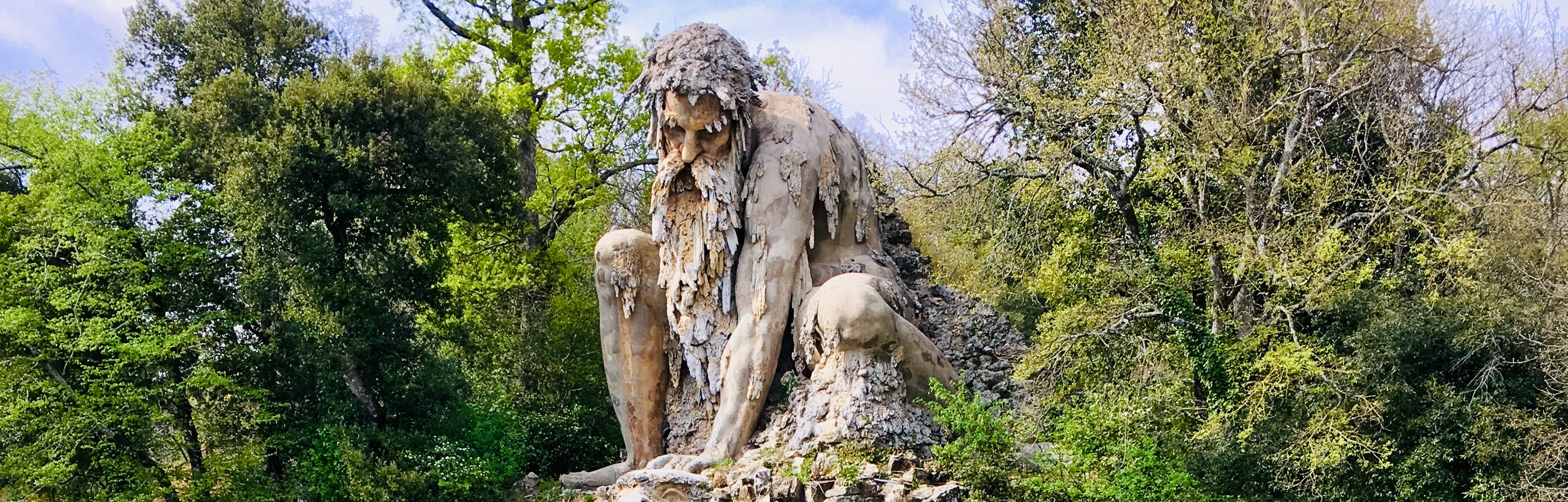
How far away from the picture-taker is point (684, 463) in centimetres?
753

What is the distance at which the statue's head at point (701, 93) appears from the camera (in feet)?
26.1

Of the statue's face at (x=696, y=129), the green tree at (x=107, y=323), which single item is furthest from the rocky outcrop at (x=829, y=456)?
the green tree at (x=107, y=323)

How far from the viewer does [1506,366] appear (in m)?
9.82

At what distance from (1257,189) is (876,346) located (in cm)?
639

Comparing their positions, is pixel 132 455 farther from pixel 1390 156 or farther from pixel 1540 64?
pixel 1540 64

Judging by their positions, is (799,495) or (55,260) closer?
(799,495)

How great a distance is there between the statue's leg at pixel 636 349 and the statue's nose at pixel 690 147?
0.66 meters

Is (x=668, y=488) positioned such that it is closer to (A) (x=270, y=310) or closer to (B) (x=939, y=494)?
(B) (x=939, y=494)

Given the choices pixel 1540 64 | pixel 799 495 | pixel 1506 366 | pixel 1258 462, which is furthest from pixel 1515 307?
pixel 799 495

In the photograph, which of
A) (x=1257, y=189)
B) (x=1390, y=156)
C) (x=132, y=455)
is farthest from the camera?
(x=132, y=455)

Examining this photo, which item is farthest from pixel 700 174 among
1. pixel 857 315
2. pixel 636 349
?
pixel 857 315

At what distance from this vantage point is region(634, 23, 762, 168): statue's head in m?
7.95

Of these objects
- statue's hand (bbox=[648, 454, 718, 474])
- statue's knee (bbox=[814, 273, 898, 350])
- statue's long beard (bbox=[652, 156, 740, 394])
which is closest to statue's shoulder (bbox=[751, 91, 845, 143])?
statue's long beard (bbox=[652, 156, 740, 394])

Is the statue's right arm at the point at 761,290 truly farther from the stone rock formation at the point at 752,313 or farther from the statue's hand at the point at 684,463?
the statue's hand at the point at 684,463
